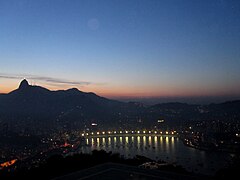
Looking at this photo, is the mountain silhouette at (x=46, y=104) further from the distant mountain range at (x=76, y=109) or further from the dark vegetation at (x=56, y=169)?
the dark vegetation at (x=56, y=169)

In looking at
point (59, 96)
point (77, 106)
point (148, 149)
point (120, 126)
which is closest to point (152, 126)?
point (120, 126)

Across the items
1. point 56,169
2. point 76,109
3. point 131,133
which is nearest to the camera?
point 56,169

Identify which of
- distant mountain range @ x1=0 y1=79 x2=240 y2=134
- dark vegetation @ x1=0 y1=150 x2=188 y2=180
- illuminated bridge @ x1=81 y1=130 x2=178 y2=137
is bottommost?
illuminated bridge @ x1=81 y1=130 x2=178 y2=137

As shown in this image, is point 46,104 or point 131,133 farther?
point 46,104

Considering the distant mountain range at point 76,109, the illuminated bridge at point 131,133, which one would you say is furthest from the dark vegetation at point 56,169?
the distant mountain range at point 76,109

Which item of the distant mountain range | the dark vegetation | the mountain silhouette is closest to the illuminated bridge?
the distant mountain range

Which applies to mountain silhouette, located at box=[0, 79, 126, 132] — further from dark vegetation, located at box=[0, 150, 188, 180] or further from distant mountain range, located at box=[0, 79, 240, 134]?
dark vegetation, located at box=[0, 150, 188, 180]

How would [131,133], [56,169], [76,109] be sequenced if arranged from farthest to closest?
[76,109] < [131,133] < [56,169]

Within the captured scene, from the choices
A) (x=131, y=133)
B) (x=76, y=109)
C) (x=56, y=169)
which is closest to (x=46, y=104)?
(x=76, y=109)

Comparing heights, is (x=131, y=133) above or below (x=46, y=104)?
below

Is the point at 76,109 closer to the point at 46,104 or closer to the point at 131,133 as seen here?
the point at 46,104

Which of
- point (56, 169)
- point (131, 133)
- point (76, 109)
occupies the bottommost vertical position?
point (131, 133)
